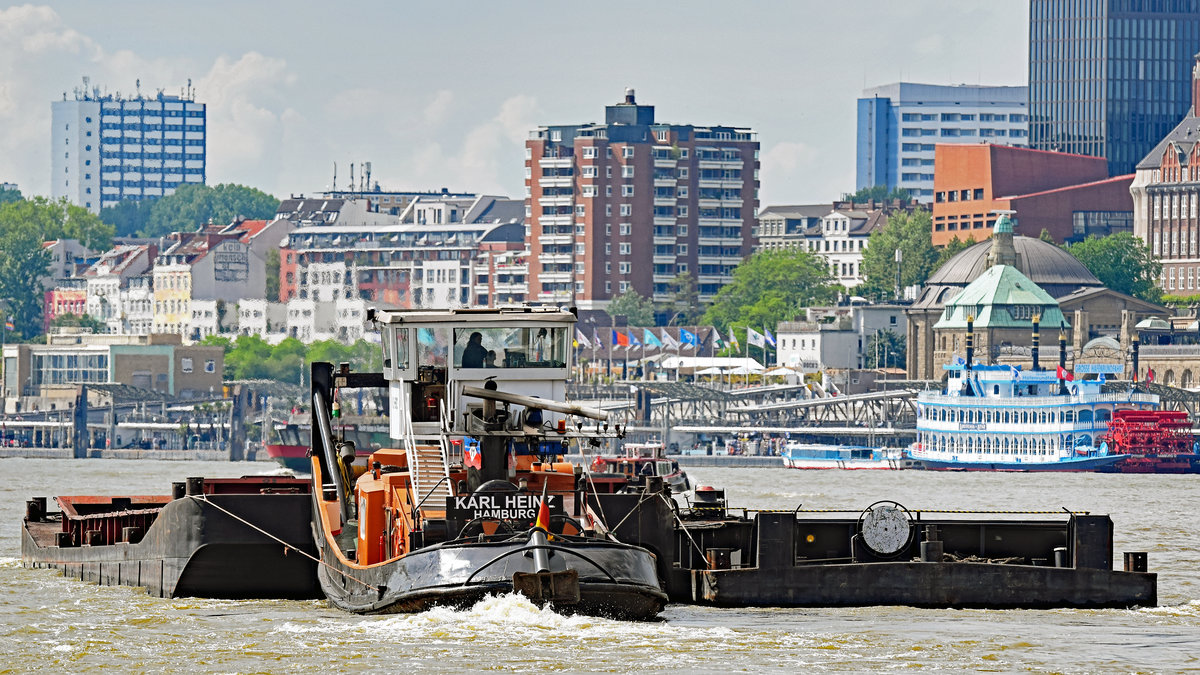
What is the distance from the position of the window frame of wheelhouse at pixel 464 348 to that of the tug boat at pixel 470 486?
1.0 inches

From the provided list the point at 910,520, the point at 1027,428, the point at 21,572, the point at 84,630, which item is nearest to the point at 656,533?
the point at 910,520

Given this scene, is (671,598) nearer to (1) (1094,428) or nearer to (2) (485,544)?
(2) (485,544)

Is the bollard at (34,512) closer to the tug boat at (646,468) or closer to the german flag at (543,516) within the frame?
the german flag at (543,516)

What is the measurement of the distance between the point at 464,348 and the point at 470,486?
527cm

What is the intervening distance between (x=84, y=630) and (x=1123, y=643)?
16.9 m

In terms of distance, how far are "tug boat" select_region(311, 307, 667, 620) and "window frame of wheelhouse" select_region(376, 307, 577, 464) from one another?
2 cm

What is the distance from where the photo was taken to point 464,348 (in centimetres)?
4700

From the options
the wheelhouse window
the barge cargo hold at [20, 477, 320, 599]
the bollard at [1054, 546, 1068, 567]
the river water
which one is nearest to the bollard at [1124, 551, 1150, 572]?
the river water

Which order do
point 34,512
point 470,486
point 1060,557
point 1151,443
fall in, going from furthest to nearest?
point 1151,443 → point 34,512 → point 1060,557 → point 470,486

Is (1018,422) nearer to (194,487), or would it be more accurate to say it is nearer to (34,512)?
(34,512)

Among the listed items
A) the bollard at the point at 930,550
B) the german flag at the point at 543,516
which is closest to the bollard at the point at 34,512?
the bollard at the point at 930,550

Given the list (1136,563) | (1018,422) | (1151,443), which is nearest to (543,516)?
(1136,563)

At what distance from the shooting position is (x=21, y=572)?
189ft

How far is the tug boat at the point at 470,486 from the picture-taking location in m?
40.2
